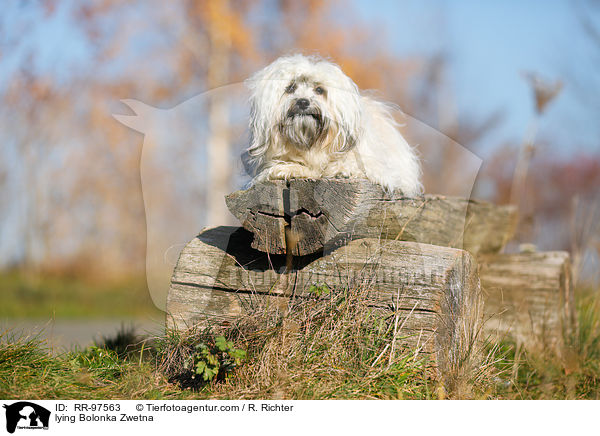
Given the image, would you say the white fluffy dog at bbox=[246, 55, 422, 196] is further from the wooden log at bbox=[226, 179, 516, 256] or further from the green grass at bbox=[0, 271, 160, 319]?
the green grass at bbox=[0, 271, 160, 319]

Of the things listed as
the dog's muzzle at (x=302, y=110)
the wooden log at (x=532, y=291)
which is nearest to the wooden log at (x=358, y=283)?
the dog's muzzle at (x=302, y=110)

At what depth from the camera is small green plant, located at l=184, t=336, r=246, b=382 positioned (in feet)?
8.21

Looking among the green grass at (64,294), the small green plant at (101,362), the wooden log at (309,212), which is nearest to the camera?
the wooden log at (309,212)

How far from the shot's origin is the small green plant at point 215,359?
8.21 feet

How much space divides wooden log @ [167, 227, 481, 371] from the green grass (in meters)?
7.49

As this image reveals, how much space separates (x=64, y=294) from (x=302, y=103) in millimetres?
9576

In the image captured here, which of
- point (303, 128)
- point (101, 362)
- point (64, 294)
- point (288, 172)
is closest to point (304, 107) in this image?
point (303, 128)

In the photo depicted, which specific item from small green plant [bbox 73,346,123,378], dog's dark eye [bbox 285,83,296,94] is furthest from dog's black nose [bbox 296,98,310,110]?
small green plant [bbox 73,346,123,378]

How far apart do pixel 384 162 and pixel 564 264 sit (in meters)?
2.21

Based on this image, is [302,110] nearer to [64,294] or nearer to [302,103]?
[302,103]
